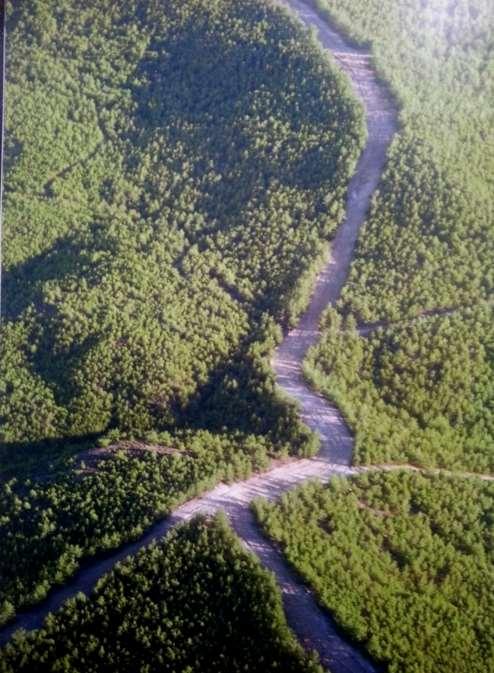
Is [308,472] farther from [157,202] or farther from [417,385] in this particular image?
[157,202]

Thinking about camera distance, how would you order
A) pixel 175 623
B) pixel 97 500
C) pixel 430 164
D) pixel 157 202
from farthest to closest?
pixel 157 202
pixel 430 164
pixel 97 500
pixel 175 623

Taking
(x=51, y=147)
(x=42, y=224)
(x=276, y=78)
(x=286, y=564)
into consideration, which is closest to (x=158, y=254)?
(x=42, y=224)

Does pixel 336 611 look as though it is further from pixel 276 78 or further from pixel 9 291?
pixel 276 78

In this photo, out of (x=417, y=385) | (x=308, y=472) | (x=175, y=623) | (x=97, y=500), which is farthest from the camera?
(x=417, y=385)

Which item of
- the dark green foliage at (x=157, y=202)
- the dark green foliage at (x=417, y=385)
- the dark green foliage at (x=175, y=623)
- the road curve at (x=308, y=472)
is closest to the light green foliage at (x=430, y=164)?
the road curve at (x=308, y=472)

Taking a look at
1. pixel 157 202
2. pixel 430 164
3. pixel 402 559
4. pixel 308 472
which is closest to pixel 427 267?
pixel 430 164

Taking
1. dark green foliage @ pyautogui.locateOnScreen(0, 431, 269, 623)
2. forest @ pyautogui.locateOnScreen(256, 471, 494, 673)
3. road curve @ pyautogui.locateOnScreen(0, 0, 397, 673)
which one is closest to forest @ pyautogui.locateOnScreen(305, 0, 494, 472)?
road curve @ pyautogui.locateOnScreen(0, 0, 397, 673)

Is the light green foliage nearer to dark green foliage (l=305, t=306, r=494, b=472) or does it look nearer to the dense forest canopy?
dark green foliage (l=305, t=306, r=494, b=472)

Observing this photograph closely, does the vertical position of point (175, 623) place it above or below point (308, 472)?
below
